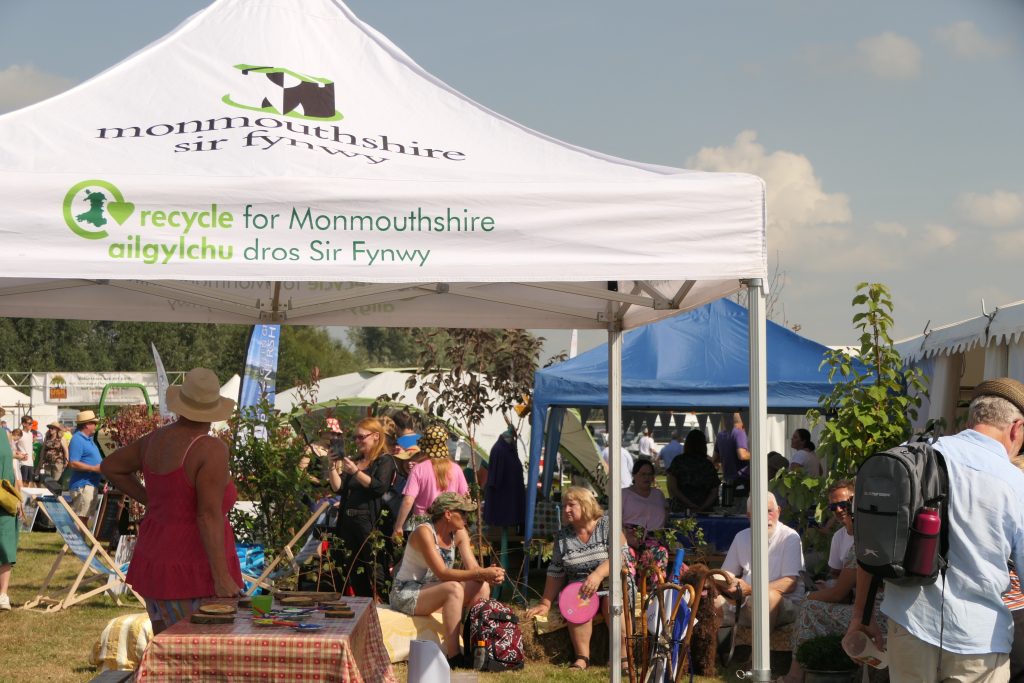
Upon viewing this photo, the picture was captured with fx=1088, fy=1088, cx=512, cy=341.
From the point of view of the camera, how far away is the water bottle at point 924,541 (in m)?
3.04

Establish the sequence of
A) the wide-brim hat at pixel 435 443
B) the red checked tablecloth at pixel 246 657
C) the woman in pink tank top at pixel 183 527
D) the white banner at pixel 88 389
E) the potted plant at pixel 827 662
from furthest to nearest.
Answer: the white banner at pixel 88 389 → the wide-brim hat at pixel 435 443 → the potted plant at pixel 827 662 → the woman in pink tank top at pixel 183 527 → the red checked tablecloth at pixel 246 657

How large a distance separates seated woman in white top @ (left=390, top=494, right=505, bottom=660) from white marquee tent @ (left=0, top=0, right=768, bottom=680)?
277 cm

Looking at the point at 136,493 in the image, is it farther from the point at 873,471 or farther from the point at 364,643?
the point at 873,471

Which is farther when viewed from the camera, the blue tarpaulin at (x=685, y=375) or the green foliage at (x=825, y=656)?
the blue tarpaulin at (x=685, y=375)

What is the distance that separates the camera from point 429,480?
287 inches

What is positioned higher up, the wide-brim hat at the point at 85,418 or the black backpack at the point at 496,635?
the wide-brim hat at the point at 85,418

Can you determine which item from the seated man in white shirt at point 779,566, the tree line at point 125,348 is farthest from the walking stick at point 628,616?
the tree line at point 125,348

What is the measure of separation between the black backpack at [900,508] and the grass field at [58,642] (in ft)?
10.7

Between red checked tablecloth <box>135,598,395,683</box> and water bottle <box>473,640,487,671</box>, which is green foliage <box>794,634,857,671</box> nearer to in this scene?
water bottle <box>473,640,487,671</box>

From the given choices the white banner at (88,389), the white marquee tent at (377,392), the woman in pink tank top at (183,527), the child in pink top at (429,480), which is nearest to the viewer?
the woman in pink tank top at (183,527)

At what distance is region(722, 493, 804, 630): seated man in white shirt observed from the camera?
6344 millimetres

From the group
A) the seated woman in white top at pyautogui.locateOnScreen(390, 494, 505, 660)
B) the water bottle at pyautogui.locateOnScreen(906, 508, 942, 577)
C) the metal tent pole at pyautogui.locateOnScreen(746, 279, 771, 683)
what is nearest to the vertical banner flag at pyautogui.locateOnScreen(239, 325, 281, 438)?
the seated woman in white top at pyautogui.locateOnScreen(390, 494, 505, 660)

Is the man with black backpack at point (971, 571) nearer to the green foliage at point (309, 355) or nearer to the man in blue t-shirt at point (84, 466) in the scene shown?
the man in blue t-shirt at point (84, 466)

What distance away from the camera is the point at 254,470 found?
755cm
